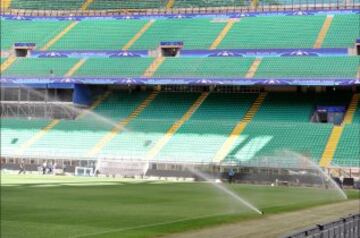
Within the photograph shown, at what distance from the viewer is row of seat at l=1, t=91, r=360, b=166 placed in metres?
57.9

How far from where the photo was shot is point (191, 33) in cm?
7431

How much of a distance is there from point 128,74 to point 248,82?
12.3 meters

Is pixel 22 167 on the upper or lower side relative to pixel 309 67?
lower

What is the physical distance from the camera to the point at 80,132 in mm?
65938

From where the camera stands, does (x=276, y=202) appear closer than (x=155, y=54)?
Yes

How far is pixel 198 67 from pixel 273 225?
149ft

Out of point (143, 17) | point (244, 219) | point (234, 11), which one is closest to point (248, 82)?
point (234, 11)

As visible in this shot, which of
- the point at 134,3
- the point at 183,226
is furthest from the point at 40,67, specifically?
the point at 183,226

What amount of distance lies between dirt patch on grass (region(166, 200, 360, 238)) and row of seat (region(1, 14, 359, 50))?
4025cm

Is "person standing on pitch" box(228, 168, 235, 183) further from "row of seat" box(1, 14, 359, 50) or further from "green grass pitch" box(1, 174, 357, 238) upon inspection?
"row of seat" box(1, 14, 359, 50)

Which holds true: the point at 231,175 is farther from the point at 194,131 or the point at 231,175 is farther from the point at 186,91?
the point at 186,91

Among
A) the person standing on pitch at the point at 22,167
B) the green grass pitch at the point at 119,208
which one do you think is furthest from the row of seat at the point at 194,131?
the green grass pitch at the point at 119,208

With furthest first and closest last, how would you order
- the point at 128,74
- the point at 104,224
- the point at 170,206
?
the point at 128,74 < the point at 170,206 < the point at 104,224

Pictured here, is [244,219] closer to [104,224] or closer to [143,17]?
[104,224]
